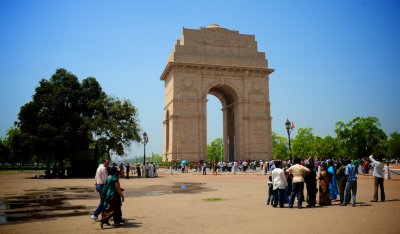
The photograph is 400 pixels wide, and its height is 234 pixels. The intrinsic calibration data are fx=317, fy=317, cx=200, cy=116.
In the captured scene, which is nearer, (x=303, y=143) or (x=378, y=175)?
(x=378, y=175)

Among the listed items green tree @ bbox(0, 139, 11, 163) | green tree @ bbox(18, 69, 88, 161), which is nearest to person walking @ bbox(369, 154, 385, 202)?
green tree @ bbox(18, 69, 88, 161)

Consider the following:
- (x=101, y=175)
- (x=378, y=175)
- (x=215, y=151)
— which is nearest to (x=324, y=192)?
(x=378, y=175)

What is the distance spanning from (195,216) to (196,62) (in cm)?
3769

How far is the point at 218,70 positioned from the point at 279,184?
121 feet

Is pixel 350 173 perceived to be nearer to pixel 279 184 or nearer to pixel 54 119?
pixel 279 184

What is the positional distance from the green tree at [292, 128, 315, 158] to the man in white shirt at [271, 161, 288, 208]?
82926 mm

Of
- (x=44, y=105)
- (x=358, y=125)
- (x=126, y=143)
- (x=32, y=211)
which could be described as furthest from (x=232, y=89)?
(x=358, y=125)

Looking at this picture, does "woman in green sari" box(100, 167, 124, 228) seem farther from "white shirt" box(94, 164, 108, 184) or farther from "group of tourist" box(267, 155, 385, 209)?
"group of tourist" box(267, 155, 385, 209)

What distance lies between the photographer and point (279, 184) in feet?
33.9

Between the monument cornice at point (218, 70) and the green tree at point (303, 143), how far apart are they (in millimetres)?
48306

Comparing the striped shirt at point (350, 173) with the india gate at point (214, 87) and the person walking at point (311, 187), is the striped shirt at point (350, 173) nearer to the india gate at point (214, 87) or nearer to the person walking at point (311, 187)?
the person walking at point (311, 187)

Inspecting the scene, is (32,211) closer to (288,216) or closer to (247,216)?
(247,216)

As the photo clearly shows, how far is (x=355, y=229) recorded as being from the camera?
6.89 m

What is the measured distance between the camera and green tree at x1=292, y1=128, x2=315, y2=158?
89812 millimetres
